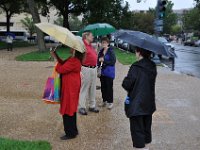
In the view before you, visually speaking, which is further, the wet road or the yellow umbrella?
the wet road

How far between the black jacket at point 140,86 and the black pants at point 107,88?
4100 mm

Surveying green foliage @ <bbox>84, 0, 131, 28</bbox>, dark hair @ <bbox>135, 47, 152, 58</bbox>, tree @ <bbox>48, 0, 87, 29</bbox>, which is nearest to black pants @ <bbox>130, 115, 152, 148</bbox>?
dark hair @ <bbox>135, 47, 152, 58</bbox>

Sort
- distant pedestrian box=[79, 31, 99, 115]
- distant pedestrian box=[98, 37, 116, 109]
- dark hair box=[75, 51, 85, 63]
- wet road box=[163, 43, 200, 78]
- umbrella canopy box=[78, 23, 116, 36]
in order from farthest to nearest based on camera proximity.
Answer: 1. wet road box=[163, 43, 200, 78]
2. umbrella canopy box=[78, 23, 116, 36]
3. distant pedestrian box=[98, 37, 116, 109]
4. distant pedestrian box=[79, 31, 99, 115]
5. dark hair box=[75, 51, 85, 63]

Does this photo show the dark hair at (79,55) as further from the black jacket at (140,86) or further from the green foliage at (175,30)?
the green foliage at (175,30)

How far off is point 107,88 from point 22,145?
3.63 meters

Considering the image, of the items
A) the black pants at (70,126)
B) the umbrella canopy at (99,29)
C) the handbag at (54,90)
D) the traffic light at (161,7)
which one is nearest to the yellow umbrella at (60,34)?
the handbag at (54,90)

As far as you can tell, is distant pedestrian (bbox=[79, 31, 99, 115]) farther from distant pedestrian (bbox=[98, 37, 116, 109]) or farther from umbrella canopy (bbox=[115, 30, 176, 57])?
umbrella canopy (bbox=[115, 30, 176, 57])

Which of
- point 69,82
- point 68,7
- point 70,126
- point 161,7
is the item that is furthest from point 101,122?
point 68,7

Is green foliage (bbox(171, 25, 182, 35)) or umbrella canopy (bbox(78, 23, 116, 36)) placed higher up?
umbrella canopy (bbox(78, 23, 116, 36))

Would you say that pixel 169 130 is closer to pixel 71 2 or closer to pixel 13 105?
pixel 13 105

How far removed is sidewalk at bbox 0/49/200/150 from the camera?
7.09 meters

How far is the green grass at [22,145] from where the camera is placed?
6.34 metres

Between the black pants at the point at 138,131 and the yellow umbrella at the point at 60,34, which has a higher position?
the yellow umbrella at the point at 60,34

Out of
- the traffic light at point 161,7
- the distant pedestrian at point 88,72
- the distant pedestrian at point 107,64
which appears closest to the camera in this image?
the distant pedestrian at point 88,72
